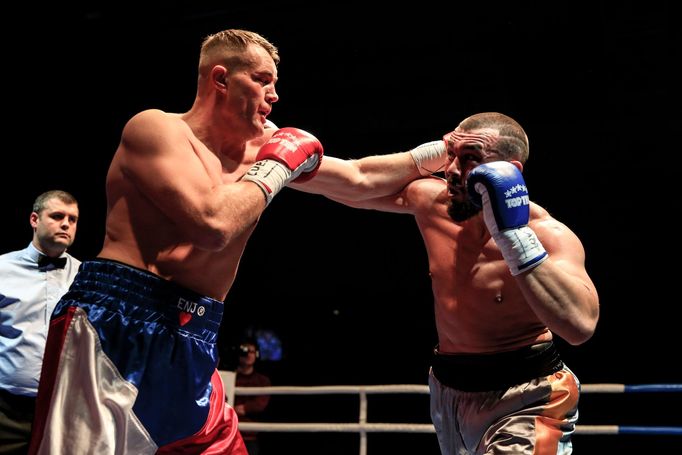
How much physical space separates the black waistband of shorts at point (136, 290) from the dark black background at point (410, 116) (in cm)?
456

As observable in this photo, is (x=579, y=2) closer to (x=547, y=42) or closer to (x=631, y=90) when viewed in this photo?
(x=547, y=42)

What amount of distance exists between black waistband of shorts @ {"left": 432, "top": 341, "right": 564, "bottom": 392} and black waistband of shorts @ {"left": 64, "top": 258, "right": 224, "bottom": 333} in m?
0.75

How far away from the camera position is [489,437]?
1.95 meters

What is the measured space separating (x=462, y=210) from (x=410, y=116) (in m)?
4.43

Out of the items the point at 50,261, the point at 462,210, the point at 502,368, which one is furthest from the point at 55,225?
the point at 502,368

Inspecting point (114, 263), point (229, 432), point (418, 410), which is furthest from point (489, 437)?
point (418, 410)

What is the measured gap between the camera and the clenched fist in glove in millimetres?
1771

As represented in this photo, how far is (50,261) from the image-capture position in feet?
11.5

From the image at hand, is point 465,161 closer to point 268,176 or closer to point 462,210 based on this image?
point 462,210

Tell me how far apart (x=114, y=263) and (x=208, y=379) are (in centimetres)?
35

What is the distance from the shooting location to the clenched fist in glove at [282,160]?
1771 millimetres

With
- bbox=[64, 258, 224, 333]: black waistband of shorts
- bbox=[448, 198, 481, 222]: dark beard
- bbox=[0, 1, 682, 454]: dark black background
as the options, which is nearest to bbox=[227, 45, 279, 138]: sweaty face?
bbox=[64, 258, 224, 333]: black waistband of shorts

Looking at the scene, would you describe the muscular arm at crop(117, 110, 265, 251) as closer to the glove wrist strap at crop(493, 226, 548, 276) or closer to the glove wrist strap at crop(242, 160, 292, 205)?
the glove wrist strap at crop(242, 160, 292, 205)

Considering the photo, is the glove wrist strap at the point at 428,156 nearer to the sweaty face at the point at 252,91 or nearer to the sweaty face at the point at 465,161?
the sweaty face at the point at 465,161
